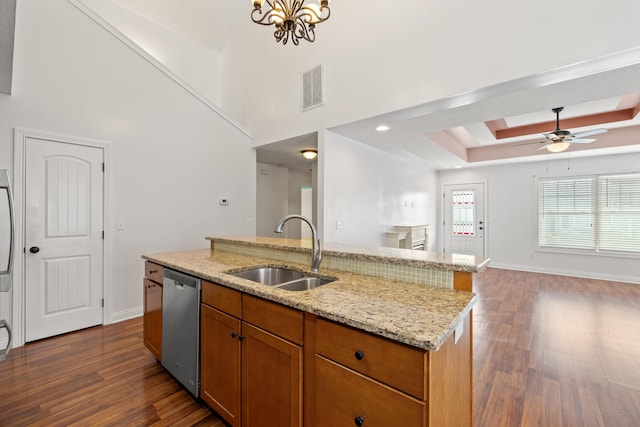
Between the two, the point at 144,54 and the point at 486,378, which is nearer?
the point at 486,378

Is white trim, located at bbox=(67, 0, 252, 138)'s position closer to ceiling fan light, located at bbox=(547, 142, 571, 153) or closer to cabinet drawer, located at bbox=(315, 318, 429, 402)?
cabinet drawer, located at bbox=(315, 318, 429, 402)

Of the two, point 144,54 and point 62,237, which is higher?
point 144,54

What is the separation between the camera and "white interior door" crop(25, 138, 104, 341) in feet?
9.37

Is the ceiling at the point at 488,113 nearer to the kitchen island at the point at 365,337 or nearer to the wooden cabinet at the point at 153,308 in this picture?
the kitchen island at the point at 365,337

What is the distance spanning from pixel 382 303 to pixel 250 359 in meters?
0.76

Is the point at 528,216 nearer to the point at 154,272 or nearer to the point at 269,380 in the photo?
the point at 269,380

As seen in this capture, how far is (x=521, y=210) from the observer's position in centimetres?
651

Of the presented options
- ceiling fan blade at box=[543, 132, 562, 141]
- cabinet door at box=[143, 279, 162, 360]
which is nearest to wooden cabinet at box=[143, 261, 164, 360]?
cabinet door at box=[143, 279, 162, 360]

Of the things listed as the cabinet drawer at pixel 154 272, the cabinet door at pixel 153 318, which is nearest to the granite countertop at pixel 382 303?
the cabinet drawer at pixel 154 272

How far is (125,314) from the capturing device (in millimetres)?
3441

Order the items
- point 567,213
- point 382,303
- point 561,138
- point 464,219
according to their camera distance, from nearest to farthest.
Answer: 1. point 382,303
2. point 561,138
3. point 567,213
4. point 464,219

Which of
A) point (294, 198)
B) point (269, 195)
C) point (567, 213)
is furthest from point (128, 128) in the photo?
point (567, 213)

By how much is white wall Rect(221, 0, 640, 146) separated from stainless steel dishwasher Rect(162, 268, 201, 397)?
2599 mm

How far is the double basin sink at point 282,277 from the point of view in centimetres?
187
